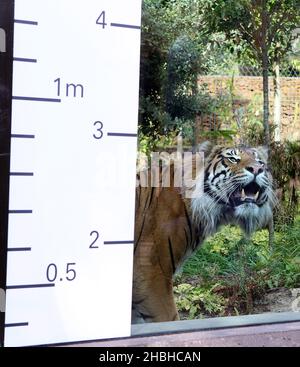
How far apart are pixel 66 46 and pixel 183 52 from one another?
2.84ft

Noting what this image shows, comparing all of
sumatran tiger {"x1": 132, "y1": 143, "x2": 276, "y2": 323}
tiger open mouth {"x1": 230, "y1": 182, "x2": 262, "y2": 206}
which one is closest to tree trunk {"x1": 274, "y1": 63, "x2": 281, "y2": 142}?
sumatran tiger {"x1": 132, "y1": 143, "x2": 276, "y2": 323}

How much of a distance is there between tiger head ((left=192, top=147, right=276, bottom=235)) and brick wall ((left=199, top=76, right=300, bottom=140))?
8.5 inches

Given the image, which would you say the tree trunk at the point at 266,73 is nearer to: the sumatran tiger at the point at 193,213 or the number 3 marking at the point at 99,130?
the sumatran tiger at the point at 193,213

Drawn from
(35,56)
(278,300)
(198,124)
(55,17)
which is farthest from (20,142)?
(278,300)

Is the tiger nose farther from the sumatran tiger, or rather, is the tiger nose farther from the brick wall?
the brick wall

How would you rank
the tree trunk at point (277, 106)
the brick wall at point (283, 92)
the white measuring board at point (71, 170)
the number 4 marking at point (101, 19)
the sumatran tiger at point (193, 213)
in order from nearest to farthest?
the white measuring board at point (71, 170)
the number 4 marking at point (101, 19)
the sumatran tiger at point (193, 213)
the brick wall at point (283, 92)
the tree trunk at point (277, 106)

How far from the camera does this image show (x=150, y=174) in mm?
3000

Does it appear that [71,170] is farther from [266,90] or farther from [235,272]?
[266,90]

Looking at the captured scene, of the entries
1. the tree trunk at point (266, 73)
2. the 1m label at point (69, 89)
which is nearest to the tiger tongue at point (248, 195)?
the tree trunk at point (266, 73)

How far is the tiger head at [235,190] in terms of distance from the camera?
315 cm

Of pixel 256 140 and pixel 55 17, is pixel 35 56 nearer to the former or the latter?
pixel 55 17

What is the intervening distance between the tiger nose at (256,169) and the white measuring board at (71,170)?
0.86 m

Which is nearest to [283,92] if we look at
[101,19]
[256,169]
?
[256,169]
